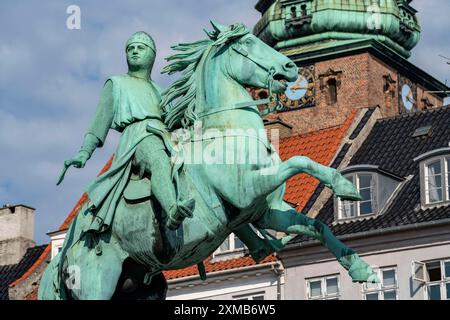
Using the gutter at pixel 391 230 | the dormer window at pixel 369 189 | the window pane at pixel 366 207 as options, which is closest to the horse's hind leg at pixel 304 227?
the gutter at pixel 391 230

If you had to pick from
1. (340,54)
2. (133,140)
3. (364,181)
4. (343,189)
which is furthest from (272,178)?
(340,54)

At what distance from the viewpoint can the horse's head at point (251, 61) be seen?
16062 millimetres

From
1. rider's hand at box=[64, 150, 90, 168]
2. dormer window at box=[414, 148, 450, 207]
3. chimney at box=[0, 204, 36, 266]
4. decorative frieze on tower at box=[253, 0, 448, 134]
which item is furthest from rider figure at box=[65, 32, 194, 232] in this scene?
decorative frieze on tower at box=[253, 0, 448, 134]

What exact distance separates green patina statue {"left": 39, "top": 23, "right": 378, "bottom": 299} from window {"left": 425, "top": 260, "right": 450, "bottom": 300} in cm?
2510

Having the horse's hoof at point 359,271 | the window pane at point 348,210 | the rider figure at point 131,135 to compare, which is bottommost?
the horse's hoof at point 359,271

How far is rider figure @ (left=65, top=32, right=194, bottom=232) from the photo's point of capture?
1589 cm

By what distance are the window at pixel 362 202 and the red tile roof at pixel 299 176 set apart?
1312 millimetres

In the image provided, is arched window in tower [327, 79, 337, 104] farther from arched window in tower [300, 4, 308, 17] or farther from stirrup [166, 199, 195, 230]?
stirrup [166, 199, 195, 230]

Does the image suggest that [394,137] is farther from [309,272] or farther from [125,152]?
[125,152]

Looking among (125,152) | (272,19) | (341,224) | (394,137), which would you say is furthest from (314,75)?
(125,152)

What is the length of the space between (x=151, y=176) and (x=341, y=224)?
91.5ft

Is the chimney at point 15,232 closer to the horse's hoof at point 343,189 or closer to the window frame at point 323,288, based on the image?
the window frame at point 323,288

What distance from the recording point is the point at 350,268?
15.7 m

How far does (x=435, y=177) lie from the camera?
4269 centimetres
